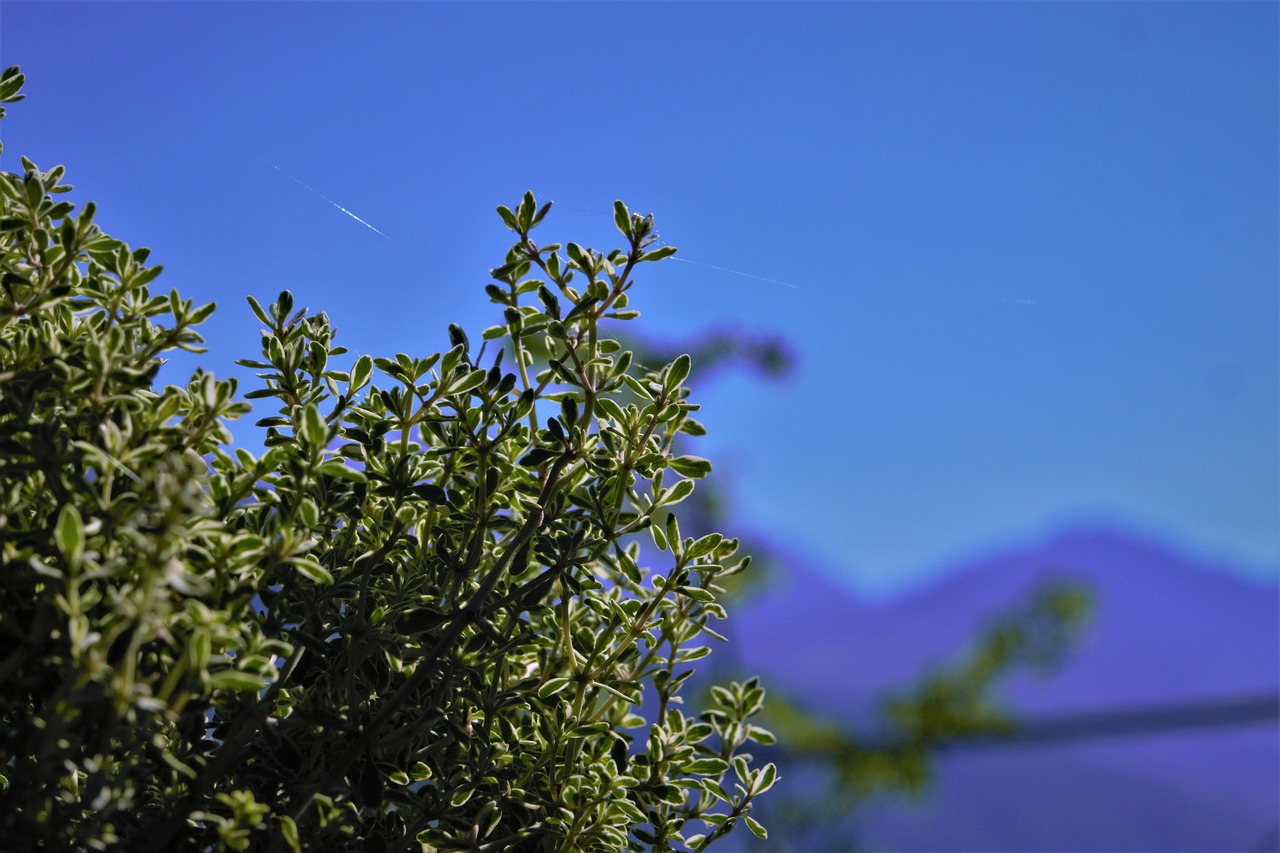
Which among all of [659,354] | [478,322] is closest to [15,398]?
[478,322]

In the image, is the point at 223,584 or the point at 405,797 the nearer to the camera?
the point at 223,584

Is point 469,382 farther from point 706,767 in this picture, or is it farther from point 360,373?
point 706,767

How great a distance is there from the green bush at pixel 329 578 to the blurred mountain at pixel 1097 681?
12.3ft

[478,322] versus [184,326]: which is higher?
[478,322]

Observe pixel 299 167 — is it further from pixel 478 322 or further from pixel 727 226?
pixel 727 226

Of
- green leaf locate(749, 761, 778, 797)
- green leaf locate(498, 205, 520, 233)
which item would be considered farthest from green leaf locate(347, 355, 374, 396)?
green leaf locate(749, 761, 778, 797)

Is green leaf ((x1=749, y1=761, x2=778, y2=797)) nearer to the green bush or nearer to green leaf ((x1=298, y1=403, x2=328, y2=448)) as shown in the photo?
the green bush

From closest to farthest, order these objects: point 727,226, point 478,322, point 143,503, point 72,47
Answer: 1. point 143,503
2. point 478,322
3. point 72,47
4. point 727,226

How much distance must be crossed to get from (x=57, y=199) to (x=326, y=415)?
0.81 feet

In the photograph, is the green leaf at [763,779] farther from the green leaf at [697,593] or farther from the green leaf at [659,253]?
the green leaf at [659,253]

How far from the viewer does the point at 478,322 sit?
3.47 ft

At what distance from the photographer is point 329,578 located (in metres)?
0.57

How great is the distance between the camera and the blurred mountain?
5.04m

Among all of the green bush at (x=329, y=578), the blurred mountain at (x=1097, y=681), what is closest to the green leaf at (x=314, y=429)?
the green bush at (x=329, y=578)
